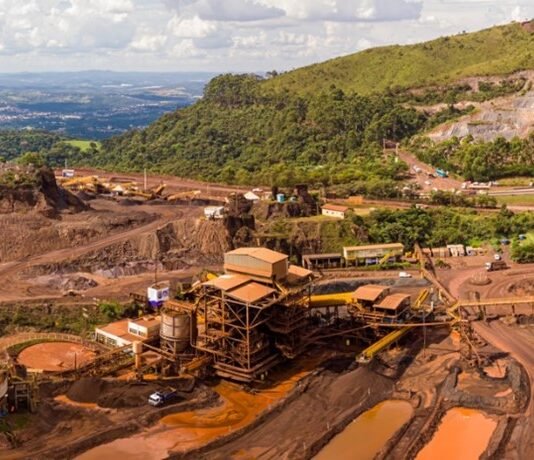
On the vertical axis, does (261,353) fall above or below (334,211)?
below

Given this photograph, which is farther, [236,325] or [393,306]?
[393,306]

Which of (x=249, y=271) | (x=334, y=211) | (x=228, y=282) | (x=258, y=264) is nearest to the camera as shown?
(x=228, y=282)

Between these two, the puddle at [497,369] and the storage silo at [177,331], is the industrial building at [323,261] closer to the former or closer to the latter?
the storage silo at [177,331]

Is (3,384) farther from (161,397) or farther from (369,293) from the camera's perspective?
(369,293)

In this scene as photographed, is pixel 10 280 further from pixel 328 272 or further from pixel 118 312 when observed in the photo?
pixel 328 272

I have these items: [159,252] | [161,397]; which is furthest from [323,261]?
[161,397]
